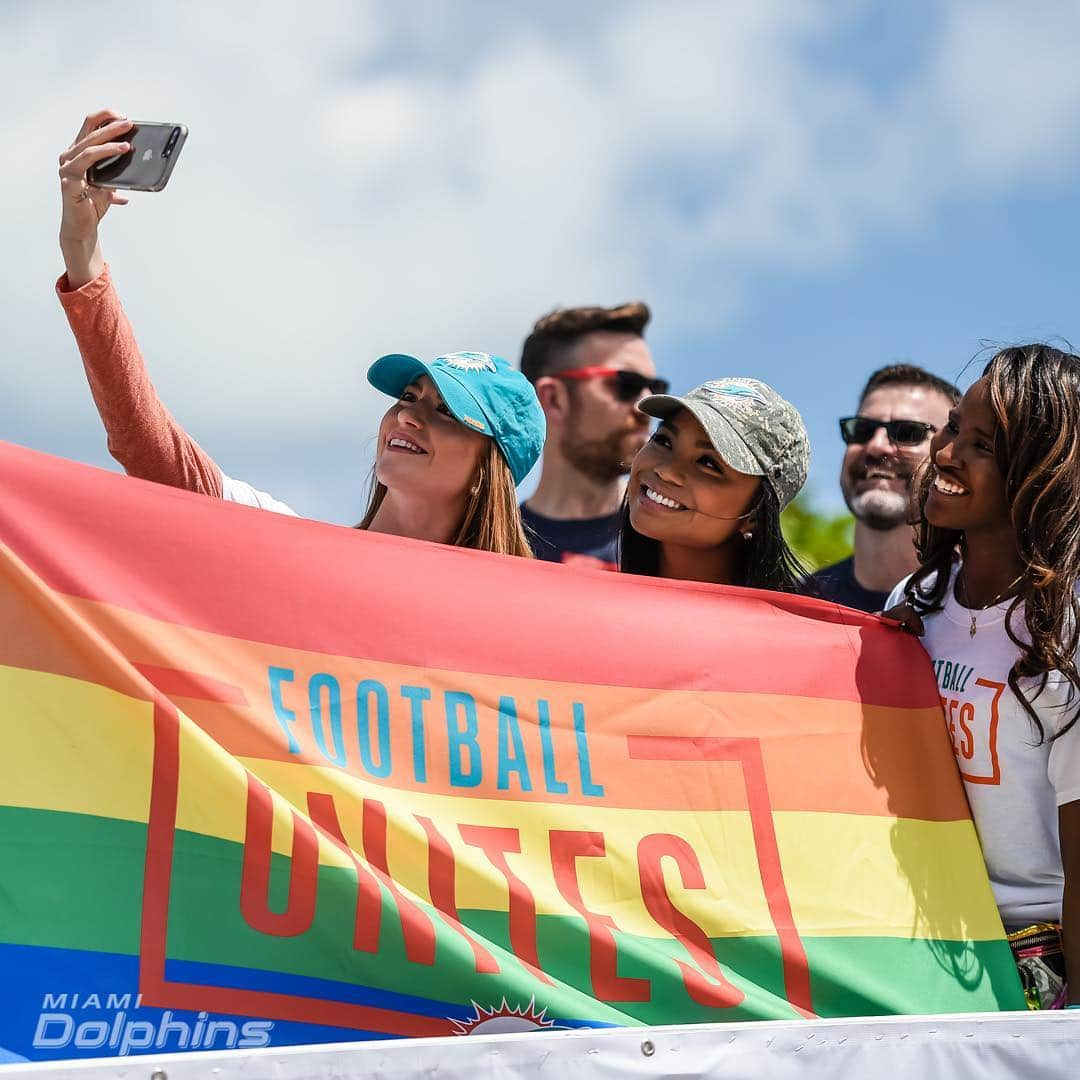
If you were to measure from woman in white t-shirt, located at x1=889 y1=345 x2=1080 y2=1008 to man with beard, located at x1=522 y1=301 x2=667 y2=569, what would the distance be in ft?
7.73

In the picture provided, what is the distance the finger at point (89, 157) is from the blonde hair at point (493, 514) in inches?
43.9

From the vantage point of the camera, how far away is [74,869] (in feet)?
8.15

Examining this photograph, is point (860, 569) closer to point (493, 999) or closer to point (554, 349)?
point (554, 349)

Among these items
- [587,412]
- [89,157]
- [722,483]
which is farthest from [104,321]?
[587,412]

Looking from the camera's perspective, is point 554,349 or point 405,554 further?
point 554,349

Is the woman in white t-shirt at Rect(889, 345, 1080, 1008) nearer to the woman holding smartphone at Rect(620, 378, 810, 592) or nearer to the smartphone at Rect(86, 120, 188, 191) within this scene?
the woman holding smartphone at Rect(620, 378, 810, 592)

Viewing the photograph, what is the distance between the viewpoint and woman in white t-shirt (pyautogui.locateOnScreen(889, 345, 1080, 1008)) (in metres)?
2.92

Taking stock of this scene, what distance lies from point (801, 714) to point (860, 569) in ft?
7.17

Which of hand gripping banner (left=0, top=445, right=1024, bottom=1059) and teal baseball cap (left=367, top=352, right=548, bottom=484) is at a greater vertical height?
teal baseball cap (left=367, top=352, right=548, bottom=484)

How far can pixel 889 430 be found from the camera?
544 cm

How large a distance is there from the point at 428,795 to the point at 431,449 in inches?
41.6

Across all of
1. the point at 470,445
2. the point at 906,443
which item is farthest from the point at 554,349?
the point at 470,445

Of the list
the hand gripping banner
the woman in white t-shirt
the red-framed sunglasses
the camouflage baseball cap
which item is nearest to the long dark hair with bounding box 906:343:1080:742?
the woman in white t-shirt

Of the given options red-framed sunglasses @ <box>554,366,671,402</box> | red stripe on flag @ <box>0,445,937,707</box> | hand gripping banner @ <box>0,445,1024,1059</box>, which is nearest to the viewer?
hand gripping banner @ <box>0,445,1024,1059</box>
